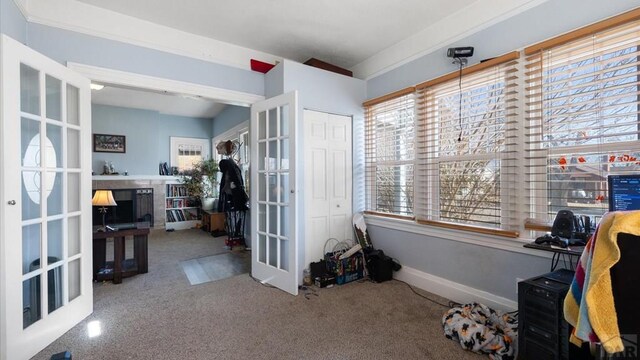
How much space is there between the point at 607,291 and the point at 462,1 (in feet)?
7.79

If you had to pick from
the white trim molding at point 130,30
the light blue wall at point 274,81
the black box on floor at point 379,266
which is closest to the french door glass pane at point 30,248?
the white trim molding at point 130,30

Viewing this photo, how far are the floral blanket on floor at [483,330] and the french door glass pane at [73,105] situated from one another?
3.32m

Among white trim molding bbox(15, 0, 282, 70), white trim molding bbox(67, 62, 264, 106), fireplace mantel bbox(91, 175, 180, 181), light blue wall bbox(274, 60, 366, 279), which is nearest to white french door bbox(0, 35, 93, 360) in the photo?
white trim molding bbox(67, 62, 264, 106)

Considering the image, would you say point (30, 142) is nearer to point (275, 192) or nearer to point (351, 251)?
point (275, 192)

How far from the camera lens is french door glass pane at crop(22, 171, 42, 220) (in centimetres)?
187

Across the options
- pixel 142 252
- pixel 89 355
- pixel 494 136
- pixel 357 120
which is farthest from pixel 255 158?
pixel 494 136

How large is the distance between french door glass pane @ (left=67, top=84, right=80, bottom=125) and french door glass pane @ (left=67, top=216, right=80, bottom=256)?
0.79 m

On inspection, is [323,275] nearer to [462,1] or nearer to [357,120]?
[357,120]

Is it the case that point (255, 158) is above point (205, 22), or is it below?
below

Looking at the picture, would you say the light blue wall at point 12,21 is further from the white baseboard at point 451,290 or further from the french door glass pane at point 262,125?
the white baseboard at point 451,290

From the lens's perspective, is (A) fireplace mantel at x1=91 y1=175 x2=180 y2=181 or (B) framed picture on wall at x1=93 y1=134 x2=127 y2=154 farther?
(B) framed picture on wall at x1=93 y1=134 x2=127 y2=154

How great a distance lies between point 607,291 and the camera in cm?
102

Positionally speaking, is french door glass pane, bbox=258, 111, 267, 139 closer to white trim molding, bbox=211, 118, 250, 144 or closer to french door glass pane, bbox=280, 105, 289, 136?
french door glass pane, bbox=280, 105, 289, 136

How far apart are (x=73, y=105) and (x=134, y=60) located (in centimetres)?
67
